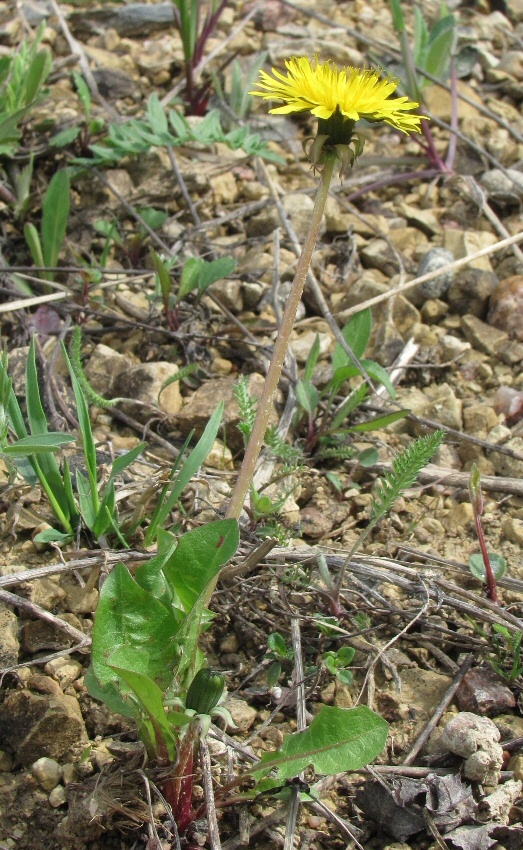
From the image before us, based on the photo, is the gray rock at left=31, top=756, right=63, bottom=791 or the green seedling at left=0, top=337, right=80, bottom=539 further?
the green seedling at left=0, top=337, right=80, bottom=539

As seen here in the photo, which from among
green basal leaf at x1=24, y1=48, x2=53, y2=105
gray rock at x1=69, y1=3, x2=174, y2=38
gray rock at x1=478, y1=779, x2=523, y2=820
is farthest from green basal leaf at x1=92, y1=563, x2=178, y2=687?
gray rock at x1=69, y1=3, x2=174, y2=38

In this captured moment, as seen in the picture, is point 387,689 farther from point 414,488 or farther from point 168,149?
point 168,149

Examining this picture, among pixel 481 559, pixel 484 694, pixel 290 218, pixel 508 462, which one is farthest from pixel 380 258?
pixel 484 694

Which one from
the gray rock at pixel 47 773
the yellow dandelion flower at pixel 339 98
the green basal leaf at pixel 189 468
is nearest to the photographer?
the yellow dandelion flower at pixel 339 98

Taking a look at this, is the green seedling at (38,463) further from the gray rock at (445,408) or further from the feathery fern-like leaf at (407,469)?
the gray rock at (445,408)

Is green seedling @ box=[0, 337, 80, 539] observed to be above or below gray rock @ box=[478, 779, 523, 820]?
above

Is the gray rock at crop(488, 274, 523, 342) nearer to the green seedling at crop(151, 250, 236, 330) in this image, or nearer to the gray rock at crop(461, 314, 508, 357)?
the gray rock at crop(461, 314, 508, 357)

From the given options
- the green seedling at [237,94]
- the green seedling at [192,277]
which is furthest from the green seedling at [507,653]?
the green seedling at [237,94]
